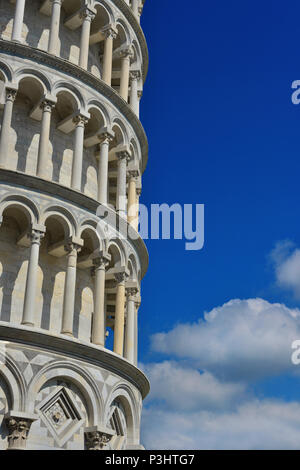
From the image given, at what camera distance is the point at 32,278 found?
20094 mm

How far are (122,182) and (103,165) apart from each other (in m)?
1.35

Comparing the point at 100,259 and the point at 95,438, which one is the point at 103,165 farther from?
the point at 95,438

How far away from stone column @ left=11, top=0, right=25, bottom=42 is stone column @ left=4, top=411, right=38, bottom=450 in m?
11.9

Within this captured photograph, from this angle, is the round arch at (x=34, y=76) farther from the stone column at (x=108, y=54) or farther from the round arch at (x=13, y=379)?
the round arch at (x=13, y=379)

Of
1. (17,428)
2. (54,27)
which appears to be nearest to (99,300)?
(17,428)

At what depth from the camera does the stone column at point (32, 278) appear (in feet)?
64.0

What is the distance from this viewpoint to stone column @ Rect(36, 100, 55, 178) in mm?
21766

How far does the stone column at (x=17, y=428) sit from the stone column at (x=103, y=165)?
7664 mm

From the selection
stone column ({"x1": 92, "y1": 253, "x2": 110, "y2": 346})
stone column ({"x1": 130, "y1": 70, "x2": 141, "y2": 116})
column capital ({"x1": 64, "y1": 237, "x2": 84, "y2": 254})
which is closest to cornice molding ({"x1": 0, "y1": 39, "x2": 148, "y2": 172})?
stone column ({"x1": 130, "y1": 70, "x2": 141, "y2": 116})

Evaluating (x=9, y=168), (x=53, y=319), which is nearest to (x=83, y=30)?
(x=9, y=168)

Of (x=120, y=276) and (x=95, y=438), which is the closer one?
(x=95, y=438)

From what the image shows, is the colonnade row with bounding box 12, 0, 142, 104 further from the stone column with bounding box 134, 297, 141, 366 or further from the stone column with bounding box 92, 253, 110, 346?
the stone column with bounding box 134, 297, 141, 366

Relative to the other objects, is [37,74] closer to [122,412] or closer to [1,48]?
[1,48]
